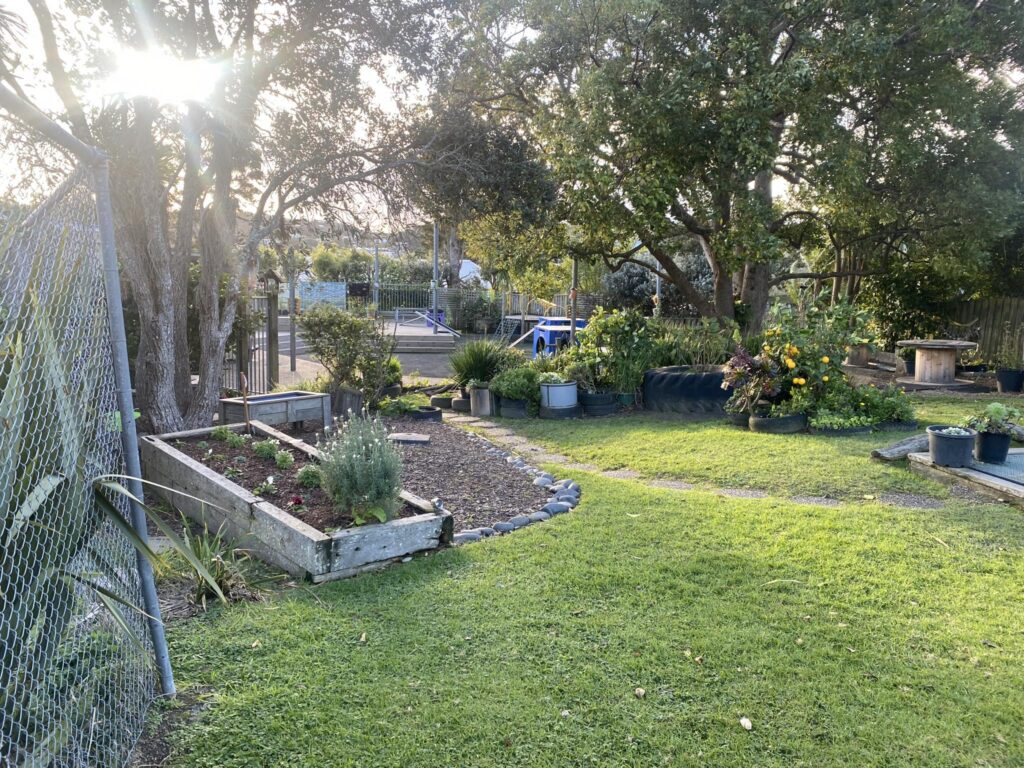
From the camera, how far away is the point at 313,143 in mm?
6945

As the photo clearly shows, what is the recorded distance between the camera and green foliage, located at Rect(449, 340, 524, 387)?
986 cm

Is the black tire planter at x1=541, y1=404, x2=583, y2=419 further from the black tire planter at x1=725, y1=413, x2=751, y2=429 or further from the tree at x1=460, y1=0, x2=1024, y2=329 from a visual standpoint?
the tree at x1=460, y1=0, x2=1024, y2=329

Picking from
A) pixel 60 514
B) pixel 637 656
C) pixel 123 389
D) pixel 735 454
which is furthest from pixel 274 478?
pixel 735 454

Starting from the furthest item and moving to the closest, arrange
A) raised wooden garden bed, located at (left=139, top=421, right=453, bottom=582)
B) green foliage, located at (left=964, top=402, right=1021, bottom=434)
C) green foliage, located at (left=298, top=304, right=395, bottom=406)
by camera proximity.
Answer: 1. green foliage, located at (left=298, top=304, right=395, bottom=406)
2. green foliage, located at (left=964, top=402, right=1021, bottom=434)
3. raised wooden garden bed, located at (left=139, top=421, right=453, bottom=582)

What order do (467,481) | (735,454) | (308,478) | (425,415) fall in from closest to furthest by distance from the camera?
(308,478) → (467,481) → (735,454) → (425,415)

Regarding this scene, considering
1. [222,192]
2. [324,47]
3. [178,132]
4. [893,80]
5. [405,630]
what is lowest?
[405,630]

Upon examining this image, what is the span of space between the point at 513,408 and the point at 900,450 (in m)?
4.69

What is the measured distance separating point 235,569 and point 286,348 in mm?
16091

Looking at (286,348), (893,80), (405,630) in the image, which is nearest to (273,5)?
(405,630)

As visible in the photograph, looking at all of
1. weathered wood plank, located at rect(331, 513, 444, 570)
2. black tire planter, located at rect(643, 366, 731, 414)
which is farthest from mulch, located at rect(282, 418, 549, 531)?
black tire planter, located at rect(643, 366, 731, 414)

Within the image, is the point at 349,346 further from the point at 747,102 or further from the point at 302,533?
the point at 747,102

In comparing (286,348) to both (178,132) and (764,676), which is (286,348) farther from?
(764,676)

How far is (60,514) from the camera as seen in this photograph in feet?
7.10

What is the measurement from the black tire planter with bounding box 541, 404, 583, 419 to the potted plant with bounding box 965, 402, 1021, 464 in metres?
4.56
